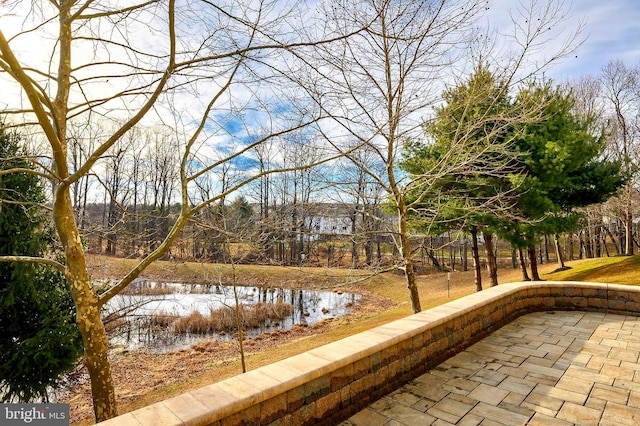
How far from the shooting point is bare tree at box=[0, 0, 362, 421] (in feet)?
10.7

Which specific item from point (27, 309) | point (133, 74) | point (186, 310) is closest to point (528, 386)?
point (133, 74)

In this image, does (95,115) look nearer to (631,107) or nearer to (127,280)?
(127,280)

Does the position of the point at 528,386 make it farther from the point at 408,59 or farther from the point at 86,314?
the point at 408,59

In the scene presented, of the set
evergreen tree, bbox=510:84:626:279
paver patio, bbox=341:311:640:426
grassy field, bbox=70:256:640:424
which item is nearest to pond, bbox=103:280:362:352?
grassy field, bbox=70:256:640:424

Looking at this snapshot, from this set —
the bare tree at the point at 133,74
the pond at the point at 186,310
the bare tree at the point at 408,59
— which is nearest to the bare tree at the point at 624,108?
the pond at the point at 186,310

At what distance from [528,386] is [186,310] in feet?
45.3

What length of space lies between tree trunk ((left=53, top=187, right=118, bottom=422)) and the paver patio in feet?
9.52

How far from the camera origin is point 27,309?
236 inches

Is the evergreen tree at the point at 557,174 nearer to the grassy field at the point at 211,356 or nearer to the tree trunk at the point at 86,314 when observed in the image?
the grassy field at the point at 211,356

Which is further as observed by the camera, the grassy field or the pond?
the pond

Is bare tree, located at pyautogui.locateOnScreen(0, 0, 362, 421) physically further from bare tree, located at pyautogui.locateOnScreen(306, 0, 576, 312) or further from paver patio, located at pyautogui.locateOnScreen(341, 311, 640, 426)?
paver patio, located at pyautogui.locateOnScreen(341, 311, 640, 426)

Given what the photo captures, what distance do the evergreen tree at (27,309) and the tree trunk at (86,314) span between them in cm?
248

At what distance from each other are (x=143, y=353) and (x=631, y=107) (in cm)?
2420

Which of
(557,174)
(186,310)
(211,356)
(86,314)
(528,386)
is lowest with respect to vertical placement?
(211,356)
